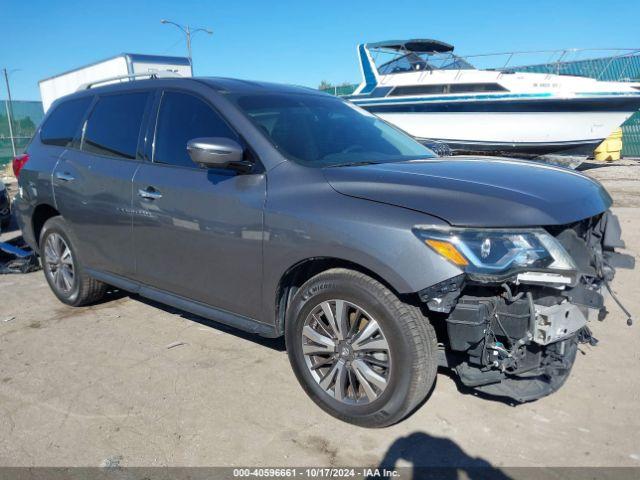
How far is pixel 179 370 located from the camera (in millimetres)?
3588

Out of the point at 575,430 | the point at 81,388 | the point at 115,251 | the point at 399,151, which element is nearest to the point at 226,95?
the point at 399,151

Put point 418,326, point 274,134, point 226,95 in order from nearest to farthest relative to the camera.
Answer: point 418,326 < point 274,134 < point 226,95

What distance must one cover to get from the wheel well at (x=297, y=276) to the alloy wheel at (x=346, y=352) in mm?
208

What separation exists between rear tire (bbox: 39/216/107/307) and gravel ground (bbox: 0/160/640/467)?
51 centimetres

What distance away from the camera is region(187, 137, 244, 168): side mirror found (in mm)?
2955

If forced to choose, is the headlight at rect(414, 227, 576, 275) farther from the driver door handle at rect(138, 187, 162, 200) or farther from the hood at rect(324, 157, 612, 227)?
the driver door handle at rect(138, 187, 162, 200)

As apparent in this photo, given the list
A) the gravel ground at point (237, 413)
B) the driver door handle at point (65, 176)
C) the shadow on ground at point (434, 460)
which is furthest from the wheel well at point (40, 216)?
the shadow on ground at point (434, 460)

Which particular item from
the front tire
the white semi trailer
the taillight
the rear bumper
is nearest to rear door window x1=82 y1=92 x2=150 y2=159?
the taillight

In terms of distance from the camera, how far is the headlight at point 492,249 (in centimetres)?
238

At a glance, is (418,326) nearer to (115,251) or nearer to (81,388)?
(81,388)

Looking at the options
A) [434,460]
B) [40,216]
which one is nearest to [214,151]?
[434,460]

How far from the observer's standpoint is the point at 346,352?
2838 millimetres

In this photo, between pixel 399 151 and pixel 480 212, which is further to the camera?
pixel 399 151

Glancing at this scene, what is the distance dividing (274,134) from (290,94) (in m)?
0.74
